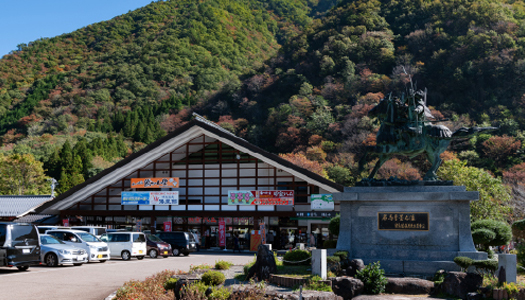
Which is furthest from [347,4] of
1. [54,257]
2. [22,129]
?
[54,257]

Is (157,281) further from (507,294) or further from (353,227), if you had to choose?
(507,294)

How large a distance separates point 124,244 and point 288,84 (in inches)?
1948

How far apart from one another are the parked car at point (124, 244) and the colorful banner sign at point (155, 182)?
10111 millimetres

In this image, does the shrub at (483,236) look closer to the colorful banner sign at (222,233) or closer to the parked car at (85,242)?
the parked car at (85,242)

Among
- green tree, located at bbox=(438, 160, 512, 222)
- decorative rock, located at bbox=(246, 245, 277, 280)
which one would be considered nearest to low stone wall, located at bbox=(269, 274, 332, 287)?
decorative rock, located at bbox=(246, 245, 277, 280)

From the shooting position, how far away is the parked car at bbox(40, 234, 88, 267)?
18094 mm

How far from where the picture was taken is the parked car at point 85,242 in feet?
66.2

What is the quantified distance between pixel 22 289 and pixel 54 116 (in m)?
74.6

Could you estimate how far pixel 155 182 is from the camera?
3409cm

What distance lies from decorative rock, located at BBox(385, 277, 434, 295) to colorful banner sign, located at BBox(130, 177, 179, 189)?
970 inches

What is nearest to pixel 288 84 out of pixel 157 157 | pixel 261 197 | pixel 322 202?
pixel 157 157

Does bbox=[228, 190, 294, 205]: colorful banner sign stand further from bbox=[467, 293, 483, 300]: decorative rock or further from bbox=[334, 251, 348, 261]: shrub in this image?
bbox=[467, 293, 483, 300]: decorative rock

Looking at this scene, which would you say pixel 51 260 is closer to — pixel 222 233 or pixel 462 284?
pixel 462 284

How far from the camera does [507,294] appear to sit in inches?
381
